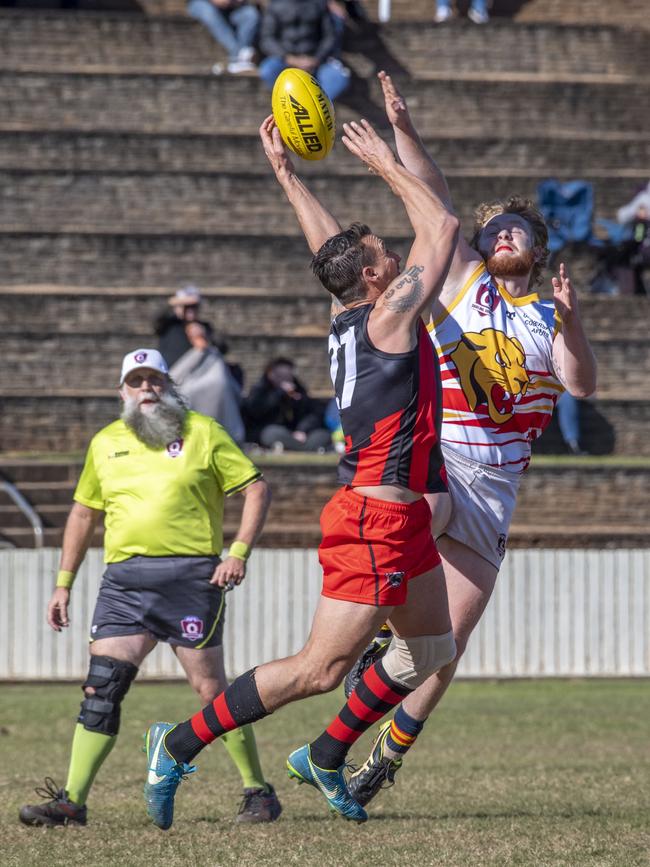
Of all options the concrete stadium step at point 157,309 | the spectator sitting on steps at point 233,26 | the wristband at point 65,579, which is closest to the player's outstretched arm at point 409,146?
the wristband at point 65,579

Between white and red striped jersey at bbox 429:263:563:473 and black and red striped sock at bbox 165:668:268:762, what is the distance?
1526mm

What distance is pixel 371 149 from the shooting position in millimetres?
6309

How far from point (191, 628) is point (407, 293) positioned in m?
2.52

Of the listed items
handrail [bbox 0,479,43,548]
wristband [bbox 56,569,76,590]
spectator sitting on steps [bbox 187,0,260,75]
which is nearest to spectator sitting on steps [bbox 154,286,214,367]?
handrail [bbox 0,479,43,548]

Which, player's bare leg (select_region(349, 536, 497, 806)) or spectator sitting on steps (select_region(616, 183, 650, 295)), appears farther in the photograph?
spectator sitting on steps (select_region(616, 183, 650, 295))

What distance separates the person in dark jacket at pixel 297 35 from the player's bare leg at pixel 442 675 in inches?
648

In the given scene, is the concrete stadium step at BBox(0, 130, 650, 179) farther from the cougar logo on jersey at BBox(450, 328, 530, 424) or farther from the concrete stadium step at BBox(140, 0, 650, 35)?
the cougar logo on jersey at BBox(450, 328, 530, 424)

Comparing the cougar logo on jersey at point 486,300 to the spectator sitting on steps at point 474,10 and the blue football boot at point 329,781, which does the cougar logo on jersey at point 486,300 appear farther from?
the spectator sitting on steps at point 474,10

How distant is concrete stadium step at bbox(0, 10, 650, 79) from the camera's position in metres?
24.2

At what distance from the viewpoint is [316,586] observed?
52.5 ft

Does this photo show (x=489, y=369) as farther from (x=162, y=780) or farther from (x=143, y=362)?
(x=162, y=780)

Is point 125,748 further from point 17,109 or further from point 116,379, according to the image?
point 17,109

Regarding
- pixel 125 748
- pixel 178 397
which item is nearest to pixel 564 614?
pixel 125 748

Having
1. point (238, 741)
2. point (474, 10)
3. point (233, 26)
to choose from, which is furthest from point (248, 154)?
point (238, 741)
